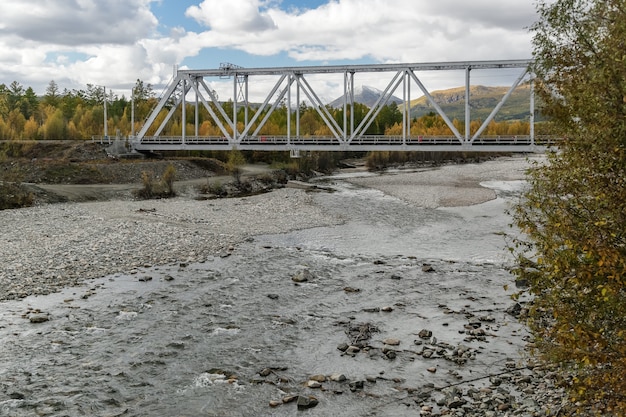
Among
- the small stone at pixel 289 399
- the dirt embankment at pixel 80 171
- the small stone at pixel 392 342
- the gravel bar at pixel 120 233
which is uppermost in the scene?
the dirt embankment at pixel 80 171

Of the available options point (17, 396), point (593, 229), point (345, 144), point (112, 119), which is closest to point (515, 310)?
point (593, 229)

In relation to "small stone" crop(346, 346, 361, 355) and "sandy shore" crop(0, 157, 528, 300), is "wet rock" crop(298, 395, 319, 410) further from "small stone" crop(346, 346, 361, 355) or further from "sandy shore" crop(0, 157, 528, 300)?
"sandy shore" crop(0, 157, 528, 300)

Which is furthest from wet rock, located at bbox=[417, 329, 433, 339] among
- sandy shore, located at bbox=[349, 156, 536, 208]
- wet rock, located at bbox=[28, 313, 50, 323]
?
sandy shore, located at bbox=[349, 156, 536, 208]

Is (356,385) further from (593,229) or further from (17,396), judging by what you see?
(17,396)

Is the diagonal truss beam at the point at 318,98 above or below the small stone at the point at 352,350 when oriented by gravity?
above

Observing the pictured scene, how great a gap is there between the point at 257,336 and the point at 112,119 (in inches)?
4038

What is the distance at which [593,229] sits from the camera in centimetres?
802

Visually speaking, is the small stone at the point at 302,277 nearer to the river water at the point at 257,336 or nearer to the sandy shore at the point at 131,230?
the river water at the point at 257,336

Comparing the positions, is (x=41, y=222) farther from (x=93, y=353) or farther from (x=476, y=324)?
(x=476, y=324)

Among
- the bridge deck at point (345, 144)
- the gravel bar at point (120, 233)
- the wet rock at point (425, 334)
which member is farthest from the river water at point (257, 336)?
the bridge deck at point (345, 144)

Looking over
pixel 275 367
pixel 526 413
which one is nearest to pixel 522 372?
pixel 526 413

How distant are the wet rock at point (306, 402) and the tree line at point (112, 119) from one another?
6503 centimetres

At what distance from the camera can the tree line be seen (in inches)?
3720

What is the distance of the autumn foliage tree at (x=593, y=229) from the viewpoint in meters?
7.73
